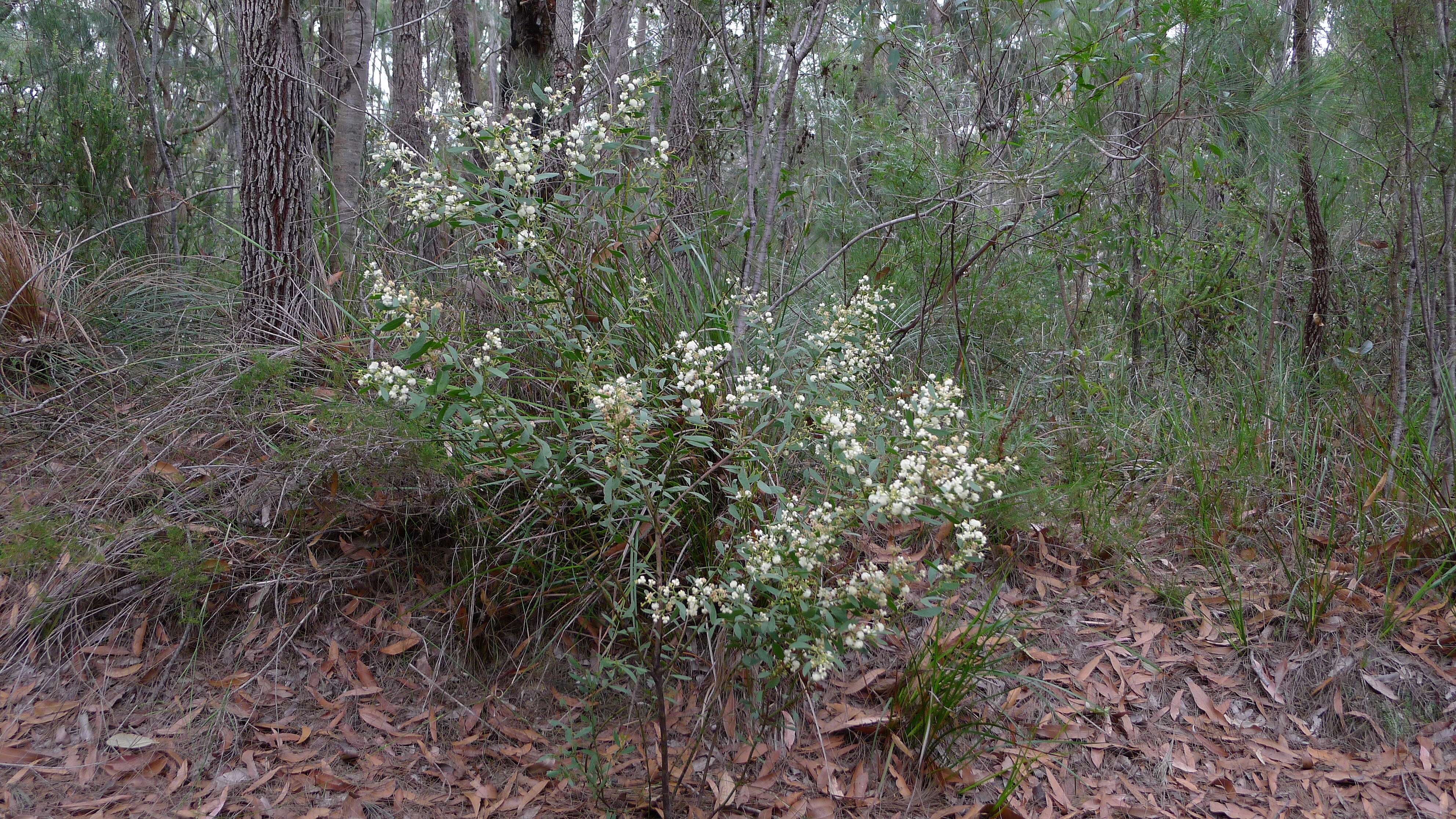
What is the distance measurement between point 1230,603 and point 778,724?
171 centimetres

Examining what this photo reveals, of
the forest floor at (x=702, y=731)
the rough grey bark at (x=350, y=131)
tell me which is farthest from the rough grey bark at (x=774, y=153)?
the rough grey bark at (x=350, y=131)

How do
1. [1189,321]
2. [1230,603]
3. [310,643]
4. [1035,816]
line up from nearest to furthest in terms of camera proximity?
[1035,816], [310,643], [1230,603], [1189,321]

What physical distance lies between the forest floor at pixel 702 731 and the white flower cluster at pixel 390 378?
93cm

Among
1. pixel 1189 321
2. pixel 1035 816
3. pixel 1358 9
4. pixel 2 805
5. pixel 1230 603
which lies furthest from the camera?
pixel 1189 321

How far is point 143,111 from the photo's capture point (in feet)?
18.0

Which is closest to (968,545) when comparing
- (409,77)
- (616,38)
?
(616,38)

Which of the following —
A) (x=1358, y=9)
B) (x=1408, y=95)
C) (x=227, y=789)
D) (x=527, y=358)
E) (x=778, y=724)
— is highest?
(x=1358, y=9)

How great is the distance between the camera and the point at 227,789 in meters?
2.25

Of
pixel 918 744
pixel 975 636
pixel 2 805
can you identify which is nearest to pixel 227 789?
pixel 2 805

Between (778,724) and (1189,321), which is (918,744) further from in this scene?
(1189,321)

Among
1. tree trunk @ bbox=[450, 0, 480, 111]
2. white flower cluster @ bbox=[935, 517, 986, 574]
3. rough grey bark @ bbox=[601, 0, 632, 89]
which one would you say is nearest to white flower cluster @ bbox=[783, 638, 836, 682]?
white flower cluster @ bbox=[935, 517, 986, 574]

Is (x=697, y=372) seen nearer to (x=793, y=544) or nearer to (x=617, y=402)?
(x=617, y=402)

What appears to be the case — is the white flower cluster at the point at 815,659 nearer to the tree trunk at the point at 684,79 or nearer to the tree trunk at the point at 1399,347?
the tree trunk at the point at 1399,347

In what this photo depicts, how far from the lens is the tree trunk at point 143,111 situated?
489cm
